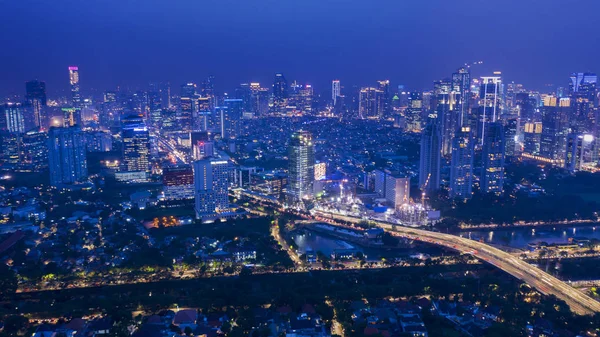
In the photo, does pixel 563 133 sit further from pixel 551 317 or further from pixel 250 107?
pixel 250 107

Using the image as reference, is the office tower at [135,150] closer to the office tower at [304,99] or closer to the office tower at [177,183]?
the office tower at [177,183]

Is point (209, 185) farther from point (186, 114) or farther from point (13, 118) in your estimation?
point (13, 118)

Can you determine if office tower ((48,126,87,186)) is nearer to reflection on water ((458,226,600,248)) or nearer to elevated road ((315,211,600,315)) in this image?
elevated road ((315,211,600,315))

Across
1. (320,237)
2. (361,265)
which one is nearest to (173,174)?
(320,237)

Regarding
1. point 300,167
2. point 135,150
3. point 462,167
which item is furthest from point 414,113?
point 135,150

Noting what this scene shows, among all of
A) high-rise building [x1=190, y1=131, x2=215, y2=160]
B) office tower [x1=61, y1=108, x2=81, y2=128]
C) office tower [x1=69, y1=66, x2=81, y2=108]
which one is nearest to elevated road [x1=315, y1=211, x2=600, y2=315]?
high-rise building [x1=190, y1=131, x2=215, y2=160]
